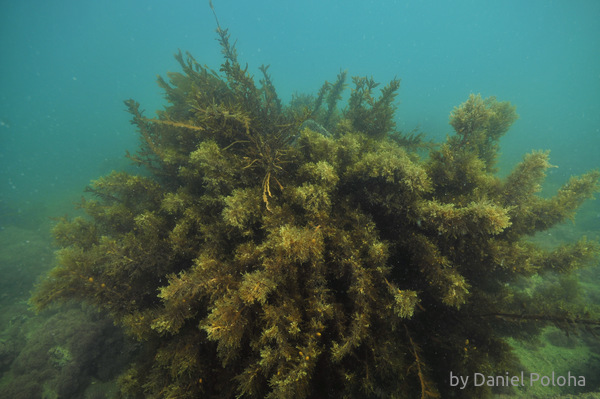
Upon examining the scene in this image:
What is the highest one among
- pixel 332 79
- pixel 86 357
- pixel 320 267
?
pixel 332 79

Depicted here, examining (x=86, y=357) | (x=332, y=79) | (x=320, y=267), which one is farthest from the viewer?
(x=332, y=79)

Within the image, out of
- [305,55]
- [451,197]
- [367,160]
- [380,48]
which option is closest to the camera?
[367,160]

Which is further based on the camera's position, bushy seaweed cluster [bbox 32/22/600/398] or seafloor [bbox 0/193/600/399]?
seafloor [bbox 0/193/600/399]

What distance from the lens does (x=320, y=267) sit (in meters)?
2.74

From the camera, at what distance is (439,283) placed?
9.29ft

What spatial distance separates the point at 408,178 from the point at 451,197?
1.24 metres

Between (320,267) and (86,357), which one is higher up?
(320,267)

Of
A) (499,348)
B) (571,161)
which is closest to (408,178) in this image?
(499,348)

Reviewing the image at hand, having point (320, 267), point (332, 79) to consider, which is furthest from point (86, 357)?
point (332, 79)

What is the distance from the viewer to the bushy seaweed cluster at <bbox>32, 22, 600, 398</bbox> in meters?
2.53

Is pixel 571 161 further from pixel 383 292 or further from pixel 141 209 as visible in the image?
pixel 141 209

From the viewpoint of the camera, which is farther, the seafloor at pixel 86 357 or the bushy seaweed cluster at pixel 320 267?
the seafloor at pixel 86 357

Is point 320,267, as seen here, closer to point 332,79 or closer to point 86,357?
point 86,357

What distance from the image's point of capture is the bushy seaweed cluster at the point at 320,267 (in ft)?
8.31
